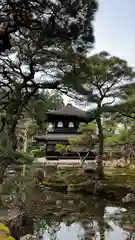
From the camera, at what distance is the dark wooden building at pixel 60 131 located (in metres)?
24.0

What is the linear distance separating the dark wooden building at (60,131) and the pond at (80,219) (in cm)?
1397

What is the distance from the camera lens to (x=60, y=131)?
2519 cm

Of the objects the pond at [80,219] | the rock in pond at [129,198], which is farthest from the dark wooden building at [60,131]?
the pond at [80,219]

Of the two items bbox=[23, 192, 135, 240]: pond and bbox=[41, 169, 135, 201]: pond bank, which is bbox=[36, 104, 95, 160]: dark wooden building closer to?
bbox=[41, 169, 135, 201]: pond bank

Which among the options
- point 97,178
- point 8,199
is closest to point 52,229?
point 8,199

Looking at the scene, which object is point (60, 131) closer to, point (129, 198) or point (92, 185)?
point (92, 185)

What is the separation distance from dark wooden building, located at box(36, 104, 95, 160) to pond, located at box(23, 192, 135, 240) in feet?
45.8

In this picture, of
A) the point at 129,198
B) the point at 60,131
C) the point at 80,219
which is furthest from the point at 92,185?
the point at 60,131

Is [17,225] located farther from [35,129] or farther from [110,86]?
[35,129]

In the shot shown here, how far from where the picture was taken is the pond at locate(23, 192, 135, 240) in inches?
253

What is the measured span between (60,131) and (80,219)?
1777 centimetres

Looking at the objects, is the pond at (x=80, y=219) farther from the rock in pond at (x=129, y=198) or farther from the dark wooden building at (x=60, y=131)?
the dark wooden building at (x=60, y=131)

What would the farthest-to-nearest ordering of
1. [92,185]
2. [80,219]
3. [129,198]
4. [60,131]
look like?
[60,131] → [92,185] → [129,198] → [80,219]

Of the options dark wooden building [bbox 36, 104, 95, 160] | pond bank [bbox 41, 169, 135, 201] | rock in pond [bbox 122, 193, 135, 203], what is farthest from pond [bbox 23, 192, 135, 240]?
dark wooden building [bbox 36, 104, 95, 160]
